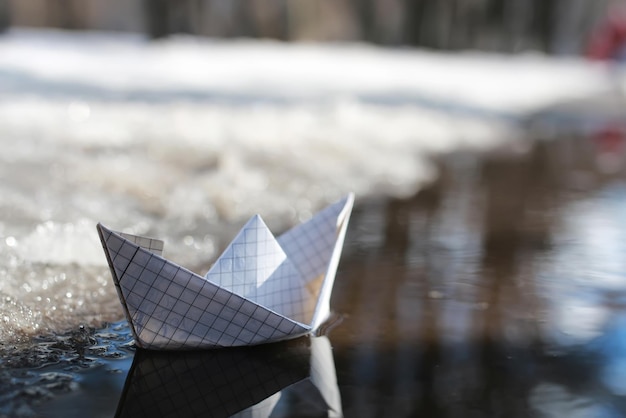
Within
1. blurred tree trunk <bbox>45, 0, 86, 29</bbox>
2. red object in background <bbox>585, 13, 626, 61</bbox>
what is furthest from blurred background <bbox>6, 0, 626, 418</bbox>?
red object in background <bbox>585, 13, 626, 61</bbox>

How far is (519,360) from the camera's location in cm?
160

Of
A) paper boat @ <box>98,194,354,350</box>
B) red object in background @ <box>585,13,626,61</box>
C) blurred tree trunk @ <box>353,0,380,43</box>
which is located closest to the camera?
paper boat @ <box>98,194,354,350</box>

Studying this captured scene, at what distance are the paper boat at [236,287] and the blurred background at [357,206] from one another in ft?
0.30

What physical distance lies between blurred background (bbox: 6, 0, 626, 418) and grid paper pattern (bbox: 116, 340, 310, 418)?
43mm

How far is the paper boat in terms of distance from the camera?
1.46 m

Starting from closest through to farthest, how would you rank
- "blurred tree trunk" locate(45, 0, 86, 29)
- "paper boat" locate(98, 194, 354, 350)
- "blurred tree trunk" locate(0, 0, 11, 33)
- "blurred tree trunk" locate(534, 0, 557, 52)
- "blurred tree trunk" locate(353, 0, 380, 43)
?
"paper boat" locate(98, 194, 354, 350) → "blurred tree trunk" locate(0, 0, 11, 33) → "blurred tree trunk" locate(45, 0, 86, 29) → "blurred tree trunk" locate(353, 0, 380, 43) → "blurred tree trunk" locate(534, 0, 557, 52)

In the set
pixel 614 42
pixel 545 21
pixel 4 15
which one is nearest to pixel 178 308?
pixel 4 15

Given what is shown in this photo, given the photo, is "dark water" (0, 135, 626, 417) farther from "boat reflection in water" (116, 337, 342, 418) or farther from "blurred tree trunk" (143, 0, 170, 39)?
"blurred tree trunk" (143, 0, 170, 39)

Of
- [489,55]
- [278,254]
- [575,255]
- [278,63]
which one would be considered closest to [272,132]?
[575,255]

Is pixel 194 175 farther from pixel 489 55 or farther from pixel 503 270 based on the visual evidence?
pixel 489 55

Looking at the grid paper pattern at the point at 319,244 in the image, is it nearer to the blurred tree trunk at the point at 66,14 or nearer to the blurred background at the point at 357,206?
the blurred background at the point at 357,206

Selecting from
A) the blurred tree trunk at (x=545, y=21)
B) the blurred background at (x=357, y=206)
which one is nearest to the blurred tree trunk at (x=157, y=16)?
the blurred background at (x=357, y=206)

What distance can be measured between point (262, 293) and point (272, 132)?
265cm

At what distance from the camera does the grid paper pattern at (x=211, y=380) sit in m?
1.35
